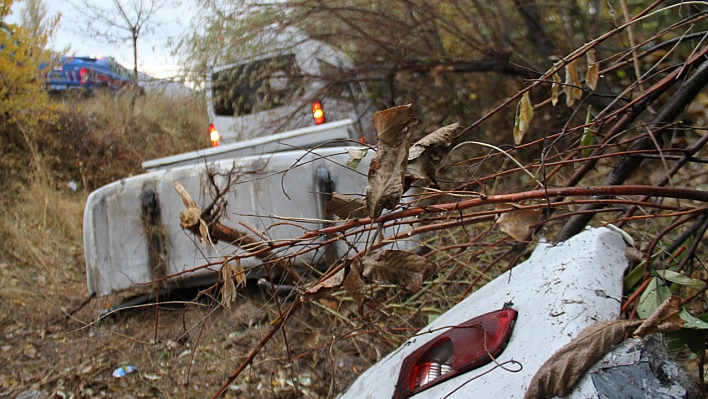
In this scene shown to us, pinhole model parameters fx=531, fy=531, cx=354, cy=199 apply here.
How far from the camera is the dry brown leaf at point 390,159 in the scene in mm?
1000

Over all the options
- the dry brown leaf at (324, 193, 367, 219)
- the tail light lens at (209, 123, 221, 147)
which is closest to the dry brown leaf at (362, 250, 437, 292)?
the dry brown leaf at (324, 193, 367, 219)

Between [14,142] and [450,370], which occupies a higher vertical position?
[14,142]

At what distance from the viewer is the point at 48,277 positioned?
205 inches

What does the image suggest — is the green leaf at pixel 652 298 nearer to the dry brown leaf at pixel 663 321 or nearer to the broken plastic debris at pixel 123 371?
the dry brown leaf at pixel 663 321

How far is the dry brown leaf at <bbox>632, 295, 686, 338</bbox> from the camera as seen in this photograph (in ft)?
2.98

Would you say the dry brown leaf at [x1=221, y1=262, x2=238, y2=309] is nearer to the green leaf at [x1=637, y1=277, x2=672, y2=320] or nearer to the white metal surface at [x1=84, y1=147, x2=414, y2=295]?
the green leaf at [x1=637, y1=277, x2=672, y2=320]

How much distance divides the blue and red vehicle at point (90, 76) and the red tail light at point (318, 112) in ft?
24.1

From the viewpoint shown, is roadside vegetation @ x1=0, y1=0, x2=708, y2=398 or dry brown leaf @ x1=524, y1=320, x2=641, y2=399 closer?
dry brown leaf @ x1=524, y1=320, x2=641, y2=399

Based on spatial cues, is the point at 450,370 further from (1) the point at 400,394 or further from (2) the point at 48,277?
(2) the point at 48,277

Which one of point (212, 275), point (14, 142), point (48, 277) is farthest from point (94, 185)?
point (212, 275)

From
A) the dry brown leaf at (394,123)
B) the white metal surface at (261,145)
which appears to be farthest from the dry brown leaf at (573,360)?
the white metal surface at (261,145)

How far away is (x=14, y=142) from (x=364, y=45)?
5.88m

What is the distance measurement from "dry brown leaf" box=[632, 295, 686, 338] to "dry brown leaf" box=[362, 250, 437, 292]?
0.41 meters

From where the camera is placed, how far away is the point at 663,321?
941 millimetres
